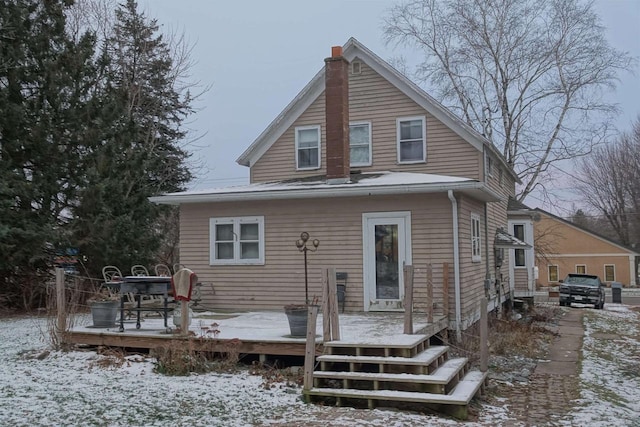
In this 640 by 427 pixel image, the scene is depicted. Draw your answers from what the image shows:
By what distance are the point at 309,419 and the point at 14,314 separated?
11967 millimetres

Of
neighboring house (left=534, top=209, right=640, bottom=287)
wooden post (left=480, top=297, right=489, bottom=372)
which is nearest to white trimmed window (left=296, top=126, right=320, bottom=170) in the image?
wooden post (left=480, top=297, right=489, bottom=372)

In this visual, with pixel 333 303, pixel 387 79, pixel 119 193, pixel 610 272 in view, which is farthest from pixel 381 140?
pixel 610 272

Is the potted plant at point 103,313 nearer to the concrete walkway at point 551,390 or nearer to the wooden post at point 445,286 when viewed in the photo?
the wooden post at point 445,286

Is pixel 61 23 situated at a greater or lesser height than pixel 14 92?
greater

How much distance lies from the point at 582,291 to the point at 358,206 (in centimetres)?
1735

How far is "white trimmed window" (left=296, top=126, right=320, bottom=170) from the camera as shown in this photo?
51.1 feet

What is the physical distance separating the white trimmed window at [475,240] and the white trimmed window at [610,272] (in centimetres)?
3350

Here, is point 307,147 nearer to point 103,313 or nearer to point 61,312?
point 103,313

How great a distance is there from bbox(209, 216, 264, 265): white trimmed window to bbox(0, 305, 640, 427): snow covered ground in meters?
4.48

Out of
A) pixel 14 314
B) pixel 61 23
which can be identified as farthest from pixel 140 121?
pixel 14 314

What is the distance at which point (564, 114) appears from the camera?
28.5 meters

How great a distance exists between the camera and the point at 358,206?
39.4ft

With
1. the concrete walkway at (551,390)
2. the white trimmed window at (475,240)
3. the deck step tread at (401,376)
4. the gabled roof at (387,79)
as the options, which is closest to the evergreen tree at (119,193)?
the gabled roof at (387,79)

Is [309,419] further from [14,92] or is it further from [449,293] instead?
[14,92]
